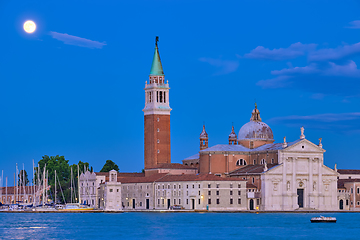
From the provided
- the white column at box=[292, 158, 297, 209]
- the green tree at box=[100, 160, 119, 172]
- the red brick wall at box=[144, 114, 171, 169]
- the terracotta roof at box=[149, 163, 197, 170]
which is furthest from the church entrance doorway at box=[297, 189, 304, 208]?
the green tree at box=[100, 160, 119, 172]

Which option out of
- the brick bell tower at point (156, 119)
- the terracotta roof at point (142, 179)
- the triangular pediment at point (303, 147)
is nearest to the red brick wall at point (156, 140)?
the brick bell tower at point (156, 119)

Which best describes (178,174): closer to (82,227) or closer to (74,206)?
(74,206)

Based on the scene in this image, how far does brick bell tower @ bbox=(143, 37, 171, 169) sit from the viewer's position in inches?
4028

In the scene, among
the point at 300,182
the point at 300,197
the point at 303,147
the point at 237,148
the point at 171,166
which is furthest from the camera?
the point at 171,166

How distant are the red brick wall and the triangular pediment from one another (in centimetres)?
1616

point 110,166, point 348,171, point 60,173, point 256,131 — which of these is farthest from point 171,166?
point 60,173

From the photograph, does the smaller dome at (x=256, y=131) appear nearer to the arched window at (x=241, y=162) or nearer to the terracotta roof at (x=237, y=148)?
the terracotta roof at (x=237, y=148)

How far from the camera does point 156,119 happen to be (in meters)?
102

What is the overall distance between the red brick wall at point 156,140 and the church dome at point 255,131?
8694mm

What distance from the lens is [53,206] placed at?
101750 millimetres

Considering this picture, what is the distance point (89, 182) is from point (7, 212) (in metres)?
9.93

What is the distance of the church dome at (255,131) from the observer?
10275cm

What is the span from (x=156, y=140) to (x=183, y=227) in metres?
34.0

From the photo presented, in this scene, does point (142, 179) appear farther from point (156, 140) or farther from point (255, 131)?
point (255, 131)
